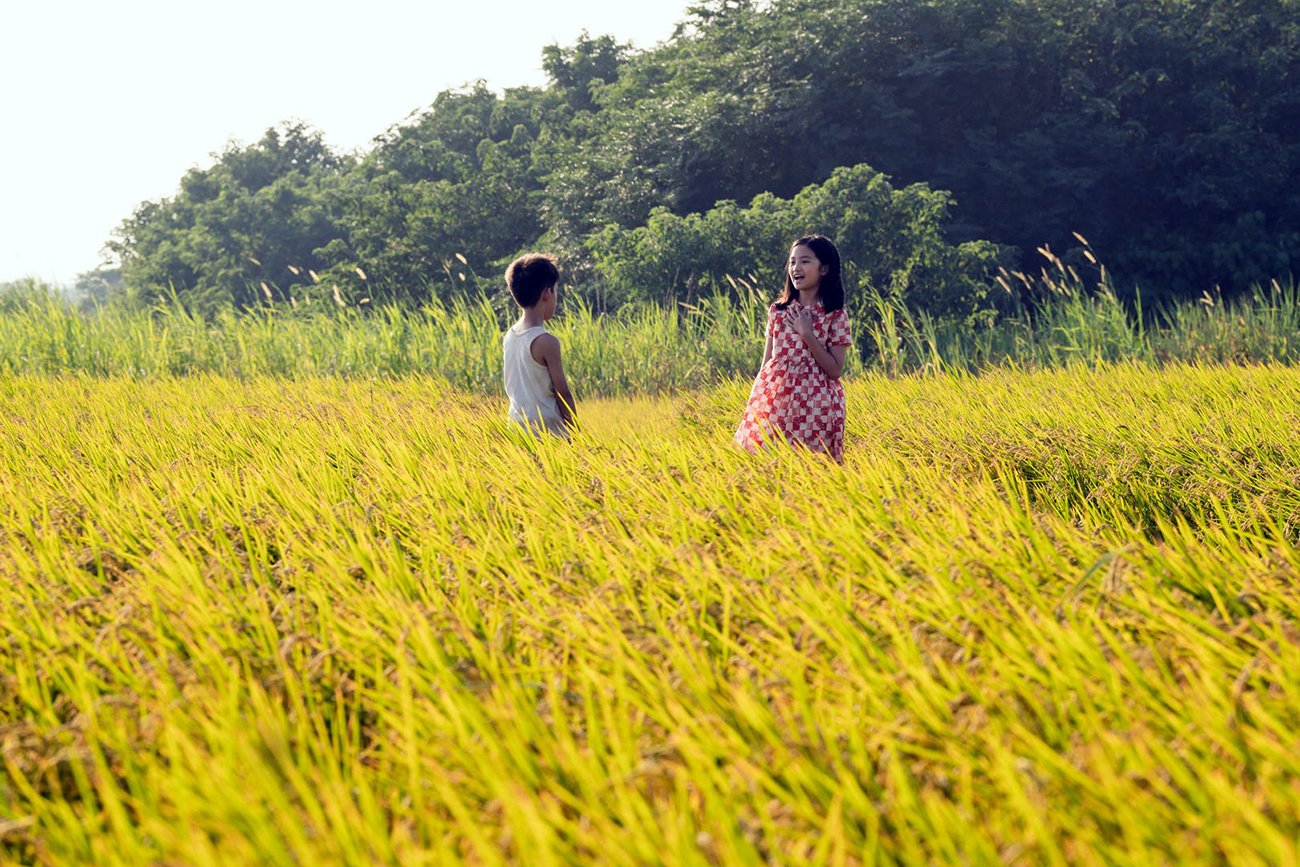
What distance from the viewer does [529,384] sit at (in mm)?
4789

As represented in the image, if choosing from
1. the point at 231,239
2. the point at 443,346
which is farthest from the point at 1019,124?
the point at 231,239

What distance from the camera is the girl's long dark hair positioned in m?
4.93

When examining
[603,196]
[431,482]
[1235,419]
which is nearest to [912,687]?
[431,482]

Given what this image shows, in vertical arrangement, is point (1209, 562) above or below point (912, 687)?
below

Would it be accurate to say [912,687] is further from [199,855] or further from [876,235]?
[876,235]

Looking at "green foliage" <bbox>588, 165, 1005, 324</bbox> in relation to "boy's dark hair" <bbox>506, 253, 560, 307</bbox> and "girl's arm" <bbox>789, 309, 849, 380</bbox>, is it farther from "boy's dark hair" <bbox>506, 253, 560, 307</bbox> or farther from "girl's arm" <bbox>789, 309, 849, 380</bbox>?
"boy's dark hair" <bbox>506, 253, 560, 307</bbox>

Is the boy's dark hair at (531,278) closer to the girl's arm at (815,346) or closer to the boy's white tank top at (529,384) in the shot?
the boy's white tank top at (529,384)

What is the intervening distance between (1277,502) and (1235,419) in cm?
110

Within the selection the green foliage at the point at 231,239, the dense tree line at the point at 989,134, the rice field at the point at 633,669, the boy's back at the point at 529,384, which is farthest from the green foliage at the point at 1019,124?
the rice field at the point at 633,669

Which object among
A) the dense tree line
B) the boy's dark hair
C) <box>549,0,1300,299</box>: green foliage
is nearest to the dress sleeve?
the boy's dark hair

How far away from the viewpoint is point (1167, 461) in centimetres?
448

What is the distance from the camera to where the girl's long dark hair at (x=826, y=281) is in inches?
194

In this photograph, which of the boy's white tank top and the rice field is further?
the boy's white tank top

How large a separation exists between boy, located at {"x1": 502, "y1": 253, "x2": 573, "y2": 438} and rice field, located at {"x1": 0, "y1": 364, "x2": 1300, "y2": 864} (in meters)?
0.60
